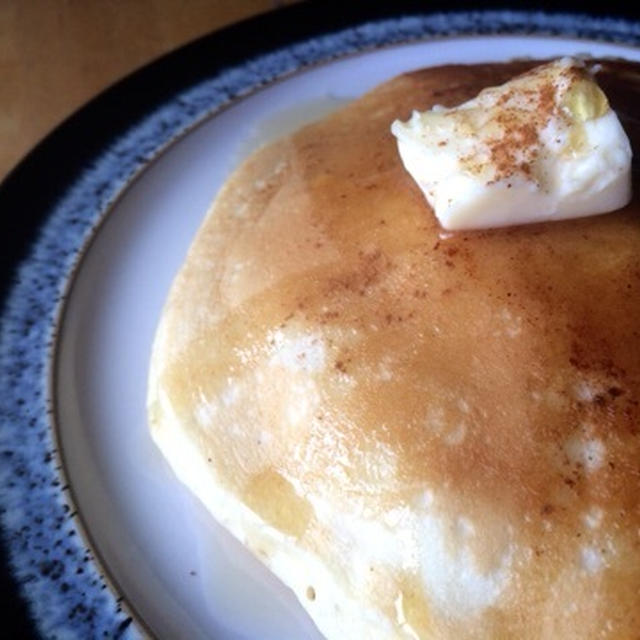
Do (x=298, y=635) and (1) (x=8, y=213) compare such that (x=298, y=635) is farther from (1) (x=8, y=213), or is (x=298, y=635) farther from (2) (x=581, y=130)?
(1) (x=8, y=213)

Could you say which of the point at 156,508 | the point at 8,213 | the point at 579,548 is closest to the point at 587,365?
the point at 579,548

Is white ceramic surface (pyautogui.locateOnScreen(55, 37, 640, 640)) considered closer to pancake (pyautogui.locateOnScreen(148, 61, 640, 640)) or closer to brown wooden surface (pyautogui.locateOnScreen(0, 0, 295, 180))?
pancake (pyautogui.locateOnScreen(148, 61, 640, 640))

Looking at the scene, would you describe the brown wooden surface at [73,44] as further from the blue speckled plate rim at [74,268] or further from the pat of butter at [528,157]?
the pat of butter at [528,157]

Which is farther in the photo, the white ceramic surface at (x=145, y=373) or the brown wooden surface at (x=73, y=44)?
the brown wooden surface at (x=73, y=44)

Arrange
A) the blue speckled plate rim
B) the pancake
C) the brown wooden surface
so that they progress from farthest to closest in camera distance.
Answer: the brown wooden surface → the blue speckled plate rim → the pancake

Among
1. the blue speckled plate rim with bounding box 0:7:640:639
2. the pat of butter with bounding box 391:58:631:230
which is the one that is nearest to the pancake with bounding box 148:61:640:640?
the pat of butter with bounding box 391:58:631:230

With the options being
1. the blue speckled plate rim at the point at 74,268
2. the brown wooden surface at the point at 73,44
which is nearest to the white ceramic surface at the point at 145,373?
the blue speckled plate rim at the point at 74,268
